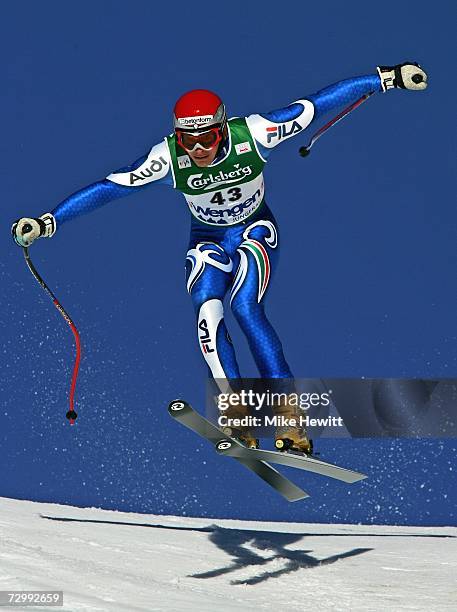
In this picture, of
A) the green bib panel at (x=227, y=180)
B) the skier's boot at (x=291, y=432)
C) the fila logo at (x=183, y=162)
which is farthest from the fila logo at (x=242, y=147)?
the skier's boot at (x=291, y=432)

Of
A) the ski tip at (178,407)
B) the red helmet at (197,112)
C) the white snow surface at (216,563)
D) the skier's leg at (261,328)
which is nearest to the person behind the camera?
the white snow surface at (216,563)

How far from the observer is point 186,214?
8.45m

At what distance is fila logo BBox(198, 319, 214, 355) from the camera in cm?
592

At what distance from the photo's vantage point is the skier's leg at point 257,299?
5.90 meters

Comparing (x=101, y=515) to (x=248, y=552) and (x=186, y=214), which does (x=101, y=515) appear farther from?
(x=186, y=214)

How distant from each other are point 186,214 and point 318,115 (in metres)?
2.52

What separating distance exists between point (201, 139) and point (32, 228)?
0.91 meters

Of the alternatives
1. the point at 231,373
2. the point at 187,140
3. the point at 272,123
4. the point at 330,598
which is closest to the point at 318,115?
the point at 272,123

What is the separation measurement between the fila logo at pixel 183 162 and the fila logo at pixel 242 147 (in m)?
0.23

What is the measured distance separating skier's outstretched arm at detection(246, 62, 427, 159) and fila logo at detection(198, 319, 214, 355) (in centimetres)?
85

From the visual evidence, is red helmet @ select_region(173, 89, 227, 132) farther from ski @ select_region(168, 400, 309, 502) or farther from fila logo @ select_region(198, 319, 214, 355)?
ski @ select_region(168, 400, 309, 502)

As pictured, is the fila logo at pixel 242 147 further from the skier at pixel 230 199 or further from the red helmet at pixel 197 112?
the red helmet at pixel 197 112

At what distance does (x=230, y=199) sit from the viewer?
6059 mm

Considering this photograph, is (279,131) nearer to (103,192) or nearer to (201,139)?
(201,139)
